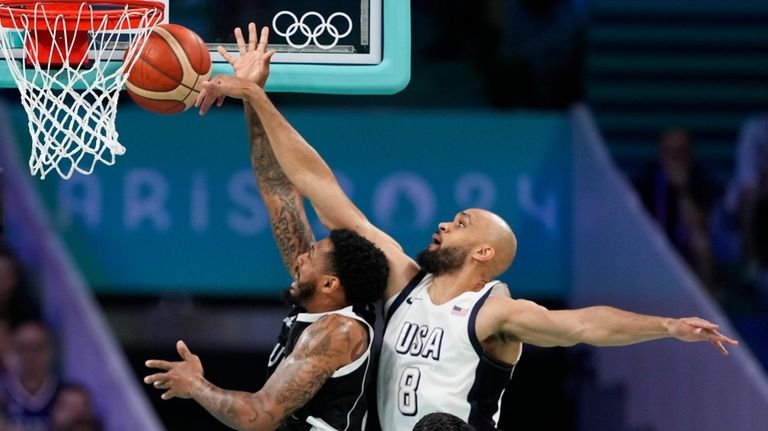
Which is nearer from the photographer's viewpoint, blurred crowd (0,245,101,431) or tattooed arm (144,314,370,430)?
tattooed arm (144,314,370,430)

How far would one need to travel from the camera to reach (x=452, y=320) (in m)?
5.58

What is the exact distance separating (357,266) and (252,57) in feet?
3.09

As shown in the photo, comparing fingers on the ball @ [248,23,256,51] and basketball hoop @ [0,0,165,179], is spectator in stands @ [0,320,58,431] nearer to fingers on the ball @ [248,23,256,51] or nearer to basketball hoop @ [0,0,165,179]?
basketball hoop @ [0,0,165,179]

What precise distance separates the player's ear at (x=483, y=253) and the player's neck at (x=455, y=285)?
55 mm

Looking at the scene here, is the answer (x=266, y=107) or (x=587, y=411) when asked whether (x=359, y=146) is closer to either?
(x=587, y=411)

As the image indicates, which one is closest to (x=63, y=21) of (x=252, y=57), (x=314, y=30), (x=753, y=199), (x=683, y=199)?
(x=252, y=57)

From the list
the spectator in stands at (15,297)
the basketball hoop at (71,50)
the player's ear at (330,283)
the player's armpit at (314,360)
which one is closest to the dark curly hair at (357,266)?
the player's ear at (330,283)

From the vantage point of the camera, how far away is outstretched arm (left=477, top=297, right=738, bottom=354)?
5012 mm

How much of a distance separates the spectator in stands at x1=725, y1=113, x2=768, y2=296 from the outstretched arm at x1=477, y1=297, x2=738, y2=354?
180 inches

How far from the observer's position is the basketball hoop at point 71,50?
5488 millimetres

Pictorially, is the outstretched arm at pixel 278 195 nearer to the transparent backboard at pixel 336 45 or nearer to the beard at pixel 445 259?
the transparent backboard at pixel 336 45

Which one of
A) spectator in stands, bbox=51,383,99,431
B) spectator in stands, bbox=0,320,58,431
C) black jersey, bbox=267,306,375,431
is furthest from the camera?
spectator in stands, bbox=0,320,58,431

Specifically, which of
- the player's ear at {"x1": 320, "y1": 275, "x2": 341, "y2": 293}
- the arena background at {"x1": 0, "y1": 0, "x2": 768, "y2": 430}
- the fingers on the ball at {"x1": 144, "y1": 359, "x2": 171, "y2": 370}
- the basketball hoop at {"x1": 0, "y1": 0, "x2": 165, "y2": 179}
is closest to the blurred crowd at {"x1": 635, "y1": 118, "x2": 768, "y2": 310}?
the arena background at {"x1": 0, "y1": 0, "x2": 768, "y2": 430}

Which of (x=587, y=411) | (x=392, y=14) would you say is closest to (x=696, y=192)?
(x=587, y=411)
